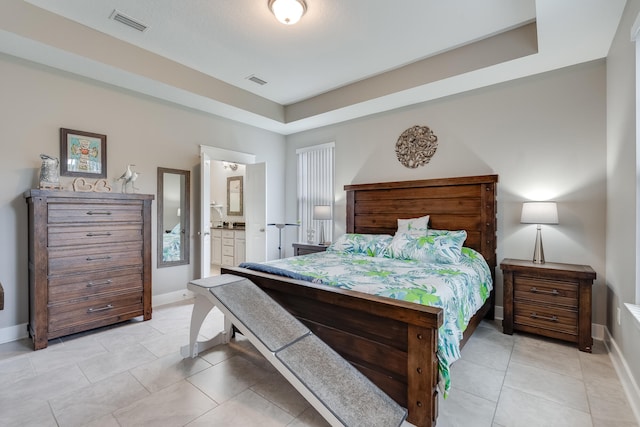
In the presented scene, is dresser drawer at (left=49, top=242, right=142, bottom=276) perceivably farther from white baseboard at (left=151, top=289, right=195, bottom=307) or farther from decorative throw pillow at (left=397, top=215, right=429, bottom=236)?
decorative throw pillow at (left=397, top=215, right=429, bottom=236)

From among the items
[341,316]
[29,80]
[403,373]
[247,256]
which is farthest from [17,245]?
[403,373]

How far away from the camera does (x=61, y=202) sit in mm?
2836

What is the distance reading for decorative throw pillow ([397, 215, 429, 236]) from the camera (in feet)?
11.8

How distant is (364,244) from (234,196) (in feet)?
13.3

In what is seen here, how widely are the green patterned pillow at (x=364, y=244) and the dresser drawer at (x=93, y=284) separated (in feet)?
7.58

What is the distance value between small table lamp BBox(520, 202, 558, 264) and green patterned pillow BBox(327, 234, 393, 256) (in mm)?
1432

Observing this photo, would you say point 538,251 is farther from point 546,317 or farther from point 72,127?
point 72,127

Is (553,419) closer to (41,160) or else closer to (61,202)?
(61,202)

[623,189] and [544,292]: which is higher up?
[623,189]

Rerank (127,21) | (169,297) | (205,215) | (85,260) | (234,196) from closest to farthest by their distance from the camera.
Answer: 1. (127,21)
2. (85,260)
3. (169,297)
4. (205,215)
5. (234,196)

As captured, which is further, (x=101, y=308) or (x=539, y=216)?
(x=101, y=308)

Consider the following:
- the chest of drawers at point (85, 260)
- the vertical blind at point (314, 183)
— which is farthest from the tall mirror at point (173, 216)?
the vertical blind at point (314, 183)

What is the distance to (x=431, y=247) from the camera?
3.19 meters

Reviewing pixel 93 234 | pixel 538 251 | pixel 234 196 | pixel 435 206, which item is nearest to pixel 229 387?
pixel 93 234
